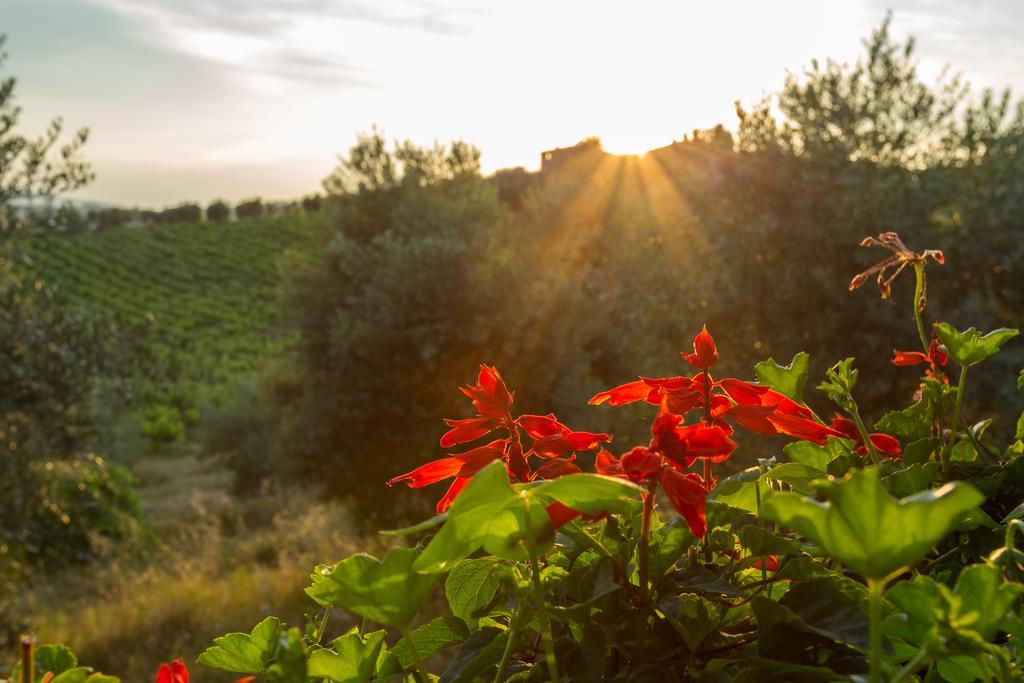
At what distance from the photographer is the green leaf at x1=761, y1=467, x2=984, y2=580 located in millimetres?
448

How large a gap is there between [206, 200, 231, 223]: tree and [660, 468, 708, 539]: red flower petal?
2541 inches

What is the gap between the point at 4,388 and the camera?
779cm

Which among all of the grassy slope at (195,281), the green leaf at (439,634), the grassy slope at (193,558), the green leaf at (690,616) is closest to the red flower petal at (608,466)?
the green leaf at (690,616)

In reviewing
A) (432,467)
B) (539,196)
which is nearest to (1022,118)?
(539,196)

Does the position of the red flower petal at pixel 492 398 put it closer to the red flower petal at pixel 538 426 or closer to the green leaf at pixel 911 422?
the red flower petal at pixel 538 426

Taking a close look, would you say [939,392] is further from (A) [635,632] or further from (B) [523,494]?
(B) [523,494]

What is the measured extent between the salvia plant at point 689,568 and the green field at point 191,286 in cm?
3241

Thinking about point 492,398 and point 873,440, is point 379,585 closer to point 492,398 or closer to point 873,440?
point 492,398

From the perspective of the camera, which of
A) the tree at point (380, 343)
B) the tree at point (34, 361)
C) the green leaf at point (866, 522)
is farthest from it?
the tree at point (380, 343)

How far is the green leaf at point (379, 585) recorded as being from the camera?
Answer: 581 millimetres

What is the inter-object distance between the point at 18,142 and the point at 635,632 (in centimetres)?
900

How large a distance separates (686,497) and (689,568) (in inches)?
4.0

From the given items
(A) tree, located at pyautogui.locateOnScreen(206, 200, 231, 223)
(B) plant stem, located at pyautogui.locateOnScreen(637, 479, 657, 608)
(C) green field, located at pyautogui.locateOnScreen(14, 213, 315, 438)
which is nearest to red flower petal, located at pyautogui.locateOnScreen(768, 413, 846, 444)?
(B) plant stem, located at pyautogui.locateOnScreen(637, 479, 657, 608)

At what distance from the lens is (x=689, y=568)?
705mm
